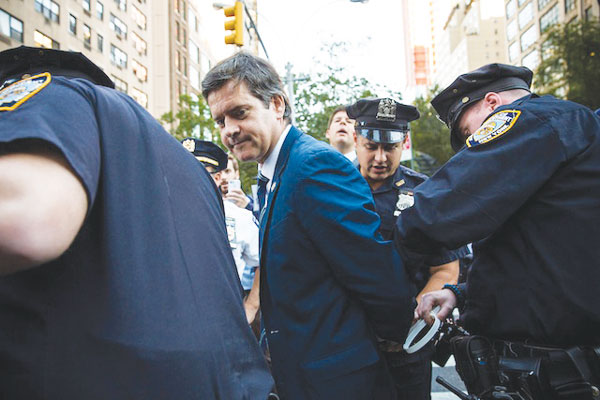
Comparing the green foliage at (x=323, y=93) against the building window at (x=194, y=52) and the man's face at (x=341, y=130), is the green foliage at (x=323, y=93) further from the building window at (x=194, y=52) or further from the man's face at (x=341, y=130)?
the building window at (x=194, y=52)

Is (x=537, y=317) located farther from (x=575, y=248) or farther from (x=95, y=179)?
(x=95, y=179)

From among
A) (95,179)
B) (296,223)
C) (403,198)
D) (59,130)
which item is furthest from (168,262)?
(403,198)

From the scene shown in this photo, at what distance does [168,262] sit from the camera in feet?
3.01

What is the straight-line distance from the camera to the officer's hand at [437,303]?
7.07 feet

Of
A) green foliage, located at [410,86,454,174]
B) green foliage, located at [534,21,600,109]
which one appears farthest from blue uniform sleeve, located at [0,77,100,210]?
green foliage, located at [410,86,454,174]

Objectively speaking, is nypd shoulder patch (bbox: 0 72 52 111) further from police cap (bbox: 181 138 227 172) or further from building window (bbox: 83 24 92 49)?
building window (bbox: 83 24 92 49)

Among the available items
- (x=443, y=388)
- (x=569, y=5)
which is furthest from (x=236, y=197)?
(x=569, y=5)

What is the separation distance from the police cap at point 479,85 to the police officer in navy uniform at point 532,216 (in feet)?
0.93

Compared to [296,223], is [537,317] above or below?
A: below

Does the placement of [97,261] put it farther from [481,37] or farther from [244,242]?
[481,37]

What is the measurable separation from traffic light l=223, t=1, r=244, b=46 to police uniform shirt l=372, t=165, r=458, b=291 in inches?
297

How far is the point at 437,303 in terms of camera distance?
7.38 ft

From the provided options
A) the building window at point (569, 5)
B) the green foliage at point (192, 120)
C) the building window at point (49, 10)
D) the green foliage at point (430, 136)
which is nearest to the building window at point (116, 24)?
the building window at point (49, 10)

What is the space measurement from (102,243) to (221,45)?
50.3 metres
